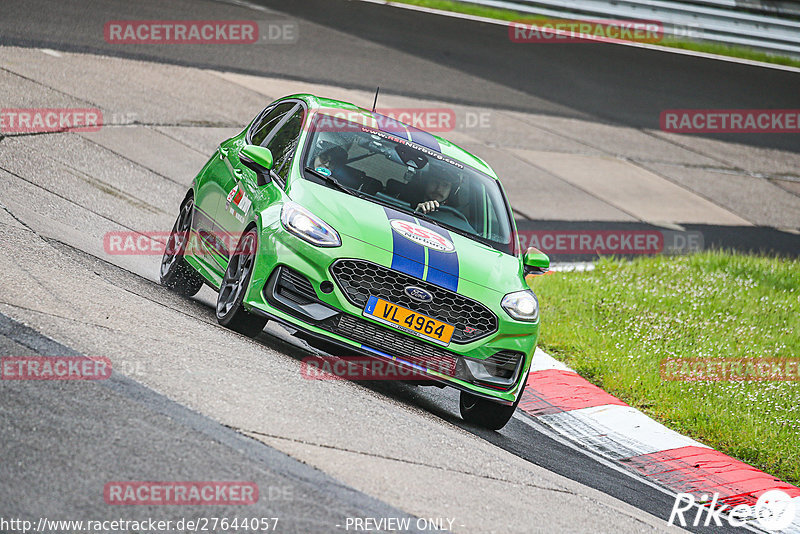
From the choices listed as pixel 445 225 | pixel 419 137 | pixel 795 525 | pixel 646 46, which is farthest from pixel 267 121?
pixel 646 46

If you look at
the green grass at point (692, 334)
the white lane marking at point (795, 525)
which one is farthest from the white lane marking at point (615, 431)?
the white lane marking at point (795, 525)

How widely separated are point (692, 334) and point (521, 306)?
140 inches

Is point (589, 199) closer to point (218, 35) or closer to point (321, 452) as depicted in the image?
point (218, 35)

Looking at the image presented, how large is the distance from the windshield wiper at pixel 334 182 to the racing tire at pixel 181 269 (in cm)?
153

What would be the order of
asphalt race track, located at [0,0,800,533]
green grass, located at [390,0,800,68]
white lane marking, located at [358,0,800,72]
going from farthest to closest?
1. green grass, located at [390,0,800,68]
2. white lane marking, located at [358,0,800,72]
3. asphalt race track, located at [0,0,800,533]

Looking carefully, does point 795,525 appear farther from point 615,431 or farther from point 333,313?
point 333,313

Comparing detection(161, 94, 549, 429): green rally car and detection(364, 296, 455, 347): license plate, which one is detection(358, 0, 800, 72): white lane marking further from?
detection(364, 296, 455, 347): license plate

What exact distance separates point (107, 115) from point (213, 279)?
6.26 m

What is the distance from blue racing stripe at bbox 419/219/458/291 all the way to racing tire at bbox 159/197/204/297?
234cm

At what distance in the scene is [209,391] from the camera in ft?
17.5

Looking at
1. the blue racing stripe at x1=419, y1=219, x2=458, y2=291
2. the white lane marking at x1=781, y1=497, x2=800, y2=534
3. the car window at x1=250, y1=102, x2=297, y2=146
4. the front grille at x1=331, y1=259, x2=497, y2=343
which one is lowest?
the white lane marking at x1=781, y1=497, x2=800, y2=534

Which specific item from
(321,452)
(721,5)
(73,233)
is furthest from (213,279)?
(721,5)

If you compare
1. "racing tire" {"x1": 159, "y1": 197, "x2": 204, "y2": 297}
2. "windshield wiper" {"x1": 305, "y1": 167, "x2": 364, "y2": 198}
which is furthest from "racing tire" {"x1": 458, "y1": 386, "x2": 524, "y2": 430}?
"racing tire" {"x1": 159, "y1": 197, "x2": 204, "y2": 297}

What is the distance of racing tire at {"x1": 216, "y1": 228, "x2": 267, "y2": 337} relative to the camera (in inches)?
262
